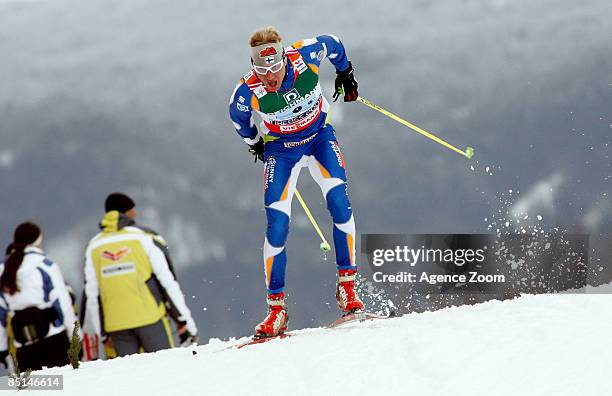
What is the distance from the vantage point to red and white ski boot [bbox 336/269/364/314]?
5.05 metres

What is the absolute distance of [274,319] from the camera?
509cm

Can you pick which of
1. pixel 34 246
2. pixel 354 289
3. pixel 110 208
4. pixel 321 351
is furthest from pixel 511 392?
pixel 34 246

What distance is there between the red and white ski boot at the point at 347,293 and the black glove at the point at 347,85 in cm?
138

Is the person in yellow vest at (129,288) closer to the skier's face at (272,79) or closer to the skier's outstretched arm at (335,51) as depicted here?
the skier's face at (272,79)

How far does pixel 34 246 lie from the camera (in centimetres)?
549

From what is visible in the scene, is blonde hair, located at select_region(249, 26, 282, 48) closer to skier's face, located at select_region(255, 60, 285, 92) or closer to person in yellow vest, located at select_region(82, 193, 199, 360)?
skier's face, located at select_region(255, 60, 285, 92)

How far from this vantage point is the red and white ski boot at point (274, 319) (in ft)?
16.4

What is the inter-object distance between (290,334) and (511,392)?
2447 mm

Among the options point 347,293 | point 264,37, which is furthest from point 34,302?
point 264,37

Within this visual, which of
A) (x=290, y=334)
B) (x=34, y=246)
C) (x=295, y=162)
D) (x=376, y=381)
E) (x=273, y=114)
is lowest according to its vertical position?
(x=290, y=334)

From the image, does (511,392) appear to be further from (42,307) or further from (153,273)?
(42,307)

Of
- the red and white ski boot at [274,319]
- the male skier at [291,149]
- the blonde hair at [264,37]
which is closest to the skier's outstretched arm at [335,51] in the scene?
the male skier at [291,149]

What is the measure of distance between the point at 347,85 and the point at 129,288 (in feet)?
7.75

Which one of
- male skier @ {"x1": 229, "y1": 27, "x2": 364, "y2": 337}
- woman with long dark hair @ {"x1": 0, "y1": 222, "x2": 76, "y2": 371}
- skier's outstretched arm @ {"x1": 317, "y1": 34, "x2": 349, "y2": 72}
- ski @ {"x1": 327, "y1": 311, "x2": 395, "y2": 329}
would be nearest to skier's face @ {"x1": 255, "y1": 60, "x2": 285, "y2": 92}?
male skier @ {"x1": 229, "y1": 27, "x2": 364, "y2": 337}
